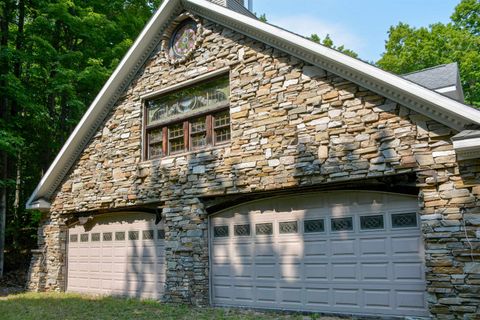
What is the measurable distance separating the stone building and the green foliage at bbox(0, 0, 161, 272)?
13.8ft

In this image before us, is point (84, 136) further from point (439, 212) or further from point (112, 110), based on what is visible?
point (439, 212)

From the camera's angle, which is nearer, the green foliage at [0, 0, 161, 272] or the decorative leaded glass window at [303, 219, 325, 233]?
the decorative leaded glass window at [303, 219, 325, 233]

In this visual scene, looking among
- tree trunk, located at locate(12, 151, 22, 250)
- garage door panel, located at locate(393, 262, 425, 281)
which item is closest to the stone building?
garage door panel, located at locate(393, 262, 425, 281)

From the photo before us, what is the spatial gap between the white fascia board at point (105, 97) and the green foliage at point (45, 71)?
6.11 feet

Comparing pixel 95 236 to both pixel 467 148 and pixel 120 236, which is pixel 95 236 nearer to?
pixel 120 236

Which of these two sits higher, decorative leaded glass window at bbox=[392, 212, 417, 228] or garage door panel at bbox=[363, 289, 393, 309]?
decorative leaded glass window at bbox=[392, 212, 417, 228]

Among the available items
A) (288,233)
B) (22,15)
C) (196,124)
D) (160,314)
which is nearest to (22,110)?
(22,15)

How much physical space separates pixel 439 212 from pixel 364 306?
208 centimetres

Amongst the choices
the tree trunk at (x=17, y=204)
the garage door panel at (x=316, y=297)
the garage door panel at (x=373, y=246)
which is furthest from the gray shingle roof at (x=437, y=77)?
the tree trunk at (x=17, y=204)

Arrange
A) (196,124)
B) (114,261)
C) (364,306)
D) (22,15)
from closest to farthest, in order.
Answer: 1. (364,306)
2. (196,124)
3. (114,261)
4. (22,15)

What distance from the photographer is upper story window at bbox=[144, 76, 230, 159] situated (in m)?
9.30

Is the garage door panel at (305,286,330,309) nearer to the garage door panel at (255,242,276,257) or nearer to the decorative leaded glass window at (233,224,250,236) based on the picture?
the garage door panel at (255,242,276,257)

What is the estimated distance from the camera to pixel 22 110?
54.1 ft

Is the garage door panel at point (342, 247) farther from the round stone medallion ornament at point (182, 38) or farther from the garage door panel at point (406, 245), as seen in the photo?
the round stone medallion ornament at point (182, 38)
